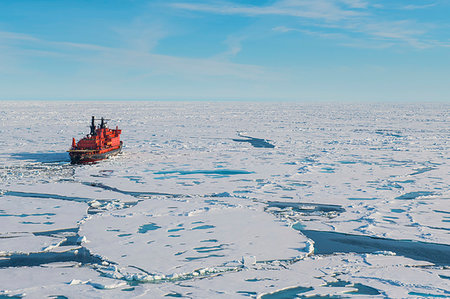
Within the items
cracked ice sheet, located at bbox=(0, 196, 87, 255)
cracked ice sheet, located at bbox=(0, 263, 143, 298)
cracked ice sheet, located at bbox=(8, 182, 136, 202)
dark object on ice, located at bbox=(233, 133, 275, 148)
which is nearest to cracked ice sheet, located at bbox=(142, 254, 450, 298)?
cracked ice sheet, located at bbox=(0, 263, 143, 298)

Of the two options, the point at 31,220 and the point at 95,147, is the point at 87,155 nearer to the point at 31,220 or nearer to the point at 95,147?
the point at 95,147

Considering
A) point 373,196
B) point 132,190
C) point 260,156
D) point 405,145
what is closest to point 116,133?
point 260,156

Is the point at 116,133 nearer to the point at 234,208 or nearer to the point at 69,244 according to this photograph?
the point at 234,208

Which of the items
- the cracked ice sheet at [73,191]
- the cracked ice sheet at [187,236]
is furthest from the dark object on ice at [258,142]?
the cracked ice sheet at [187,236]

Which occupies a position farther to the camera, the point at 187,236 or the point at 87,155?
the point at 87,155

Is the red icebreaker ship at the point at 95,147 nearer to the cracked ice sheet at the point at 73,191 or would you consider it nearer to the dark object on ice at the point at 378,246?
the cracked ice sheet at the point at 73,191

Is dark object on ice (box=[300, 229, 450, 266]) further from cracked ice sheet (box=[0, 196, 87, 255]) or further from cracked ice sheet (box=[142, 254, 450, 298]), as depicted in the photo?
cracked ice sheet (box=[0, 196, 87, 255])

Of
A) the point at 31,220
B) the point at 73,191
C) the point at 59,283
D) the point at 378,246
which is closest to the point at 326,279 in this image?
the point at 378,246
